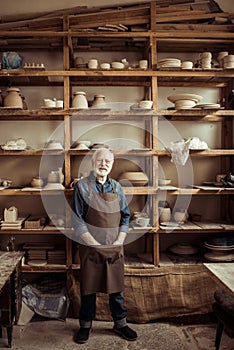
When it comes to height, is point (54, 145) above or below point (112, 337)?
above

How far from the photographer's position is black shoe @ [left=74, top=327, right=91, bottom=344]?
308cm

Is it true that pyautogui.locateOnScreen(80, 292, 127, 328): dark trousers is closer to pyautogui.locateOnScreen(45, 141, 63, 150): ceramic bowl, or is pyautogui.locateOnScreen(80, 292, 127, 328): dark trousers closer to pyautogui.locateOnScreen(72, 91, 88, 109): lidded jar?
pyautogui.locateOnScreen(45, 141, 63, 150): ceramic bowl

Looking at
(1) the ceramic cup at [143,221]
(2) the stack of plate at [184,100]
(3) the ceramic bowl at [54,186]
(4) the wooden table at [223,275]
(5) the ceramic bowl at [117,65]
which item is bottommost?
(4) the wooden table at [223,275]

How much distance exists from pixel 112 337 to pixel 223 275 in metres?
1.27

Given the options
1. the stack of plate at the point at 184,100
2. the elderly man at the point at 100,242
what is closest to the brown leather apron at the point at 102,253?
the elderly man at the point at 100,242

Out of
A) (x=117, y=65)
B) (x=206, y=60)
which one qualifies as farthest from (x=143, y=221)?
(x=206, y=60)

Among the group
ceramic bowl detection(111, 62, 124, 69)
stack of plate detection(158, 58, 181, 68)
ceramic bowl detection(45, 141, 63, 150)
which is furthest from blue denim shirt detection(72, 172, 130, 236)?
stack of plate detection(158, 58, 181, 68)

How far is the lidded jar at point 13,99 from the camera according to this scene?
3484mm

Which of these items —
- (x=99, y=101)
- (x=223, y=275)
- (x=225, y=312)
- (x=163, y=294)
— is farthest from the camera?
(x=99, y=101)

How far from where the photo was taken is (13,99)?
350 centimetres

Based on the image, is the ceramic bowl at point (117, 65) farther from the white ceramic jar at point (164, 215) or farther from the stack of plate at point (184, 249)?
the stack of plate at point (184, 249)

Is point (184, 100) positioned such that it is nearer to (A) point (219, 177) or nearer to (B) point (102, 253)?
(A) point (219, 177)

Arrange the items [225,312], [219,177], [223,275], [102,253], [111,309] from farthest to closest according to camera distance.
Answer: [219,177] → [111,309] → [102,253] → [225,312] → [223,275]

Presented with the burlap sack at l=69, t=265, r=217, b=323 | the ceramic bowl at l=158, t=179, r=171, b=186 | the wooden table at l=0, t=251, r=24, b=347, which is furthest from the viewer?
the ceramic bowl at l=158, t=179, r=171, b=186
